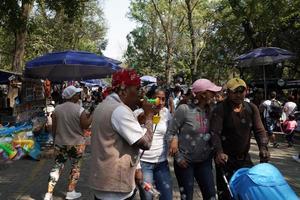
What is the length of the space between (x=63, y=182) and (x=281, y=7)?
17.7 metres

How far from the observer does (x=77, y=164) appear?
6801 mm

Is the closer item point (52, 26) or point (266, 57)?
point (266, 57)

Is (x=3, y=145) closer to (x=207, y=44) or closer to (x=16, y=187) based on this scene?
(x=16, y=187)

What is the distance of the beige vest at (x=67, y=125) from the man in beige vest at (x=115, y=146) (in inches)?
122

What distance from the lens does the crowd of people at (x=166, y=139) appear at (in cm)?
353

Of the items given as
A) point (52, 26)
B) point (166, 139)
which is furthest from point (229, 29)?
point (166, 139)

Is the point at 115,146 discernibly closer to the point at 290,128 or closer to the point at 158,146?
the point at 158,146

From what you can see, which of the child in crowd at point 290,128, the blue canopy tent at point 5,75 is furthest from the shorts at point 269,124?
the blue canopy tent at point 5,75

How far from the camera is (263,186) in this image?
138 inches

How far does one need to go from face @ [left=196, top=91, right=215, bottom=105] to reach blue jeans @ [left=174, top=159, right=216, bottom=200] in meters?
0.60

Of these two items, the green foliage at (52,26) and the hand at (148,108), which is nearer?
the hand at (148,108)

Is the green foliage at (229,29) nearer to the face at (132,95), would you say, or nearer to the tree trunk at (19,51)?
the tree trunk at (19,51)

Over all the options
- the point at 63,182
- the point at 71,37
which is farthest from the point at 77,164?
the point at 71,37

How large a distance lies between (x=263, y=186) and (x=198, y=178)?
1530 millimetres
